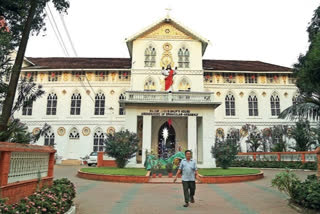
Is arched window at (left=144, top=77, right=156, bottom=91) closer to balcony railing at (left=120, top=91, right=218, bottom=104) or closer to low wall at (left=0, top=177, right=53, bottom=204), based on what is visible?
balcony railing at (left=120, top=91, right=218, bottom=104)

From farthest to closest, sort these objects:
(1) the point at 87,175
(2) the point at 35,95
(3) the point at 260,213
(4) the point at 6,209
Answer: (1) the point at 87,175, (2) the point at 35,95, (3) the point at 260,213, (4) the point at 6,209

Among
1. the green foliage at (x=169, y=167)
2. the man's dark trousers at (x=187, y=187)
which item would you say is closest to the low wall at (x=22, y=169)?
the man's dark trousers at (x=187, y=187)

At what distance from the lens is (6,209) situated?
4207mm

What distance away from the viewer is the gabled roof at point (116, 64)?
31.5 m

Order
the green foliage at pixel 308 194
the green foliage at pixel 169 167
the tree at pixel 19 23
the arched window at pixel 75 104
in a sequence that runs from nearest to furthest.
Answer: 1. the green foliage at pixel 308 194
2. the tree at pixel 19 23
3. the green foliage at pixel 169 167
4. the arched window at pixel 75 104

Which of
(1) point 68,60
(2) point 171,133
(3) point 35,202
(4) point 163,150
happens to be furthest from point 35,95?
(1) point 68,60

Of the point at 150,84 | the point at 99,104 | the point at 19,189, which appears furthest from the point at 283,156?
the point at 19,189

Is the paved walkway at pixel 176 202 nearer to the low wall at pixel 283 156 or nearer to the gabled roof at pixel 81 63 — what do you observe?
the low wall at pixel 283 156

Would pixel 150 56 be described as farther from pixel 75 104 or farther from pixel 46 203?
pixel 46 203

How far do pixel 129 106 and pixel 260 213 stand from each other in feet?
47.7

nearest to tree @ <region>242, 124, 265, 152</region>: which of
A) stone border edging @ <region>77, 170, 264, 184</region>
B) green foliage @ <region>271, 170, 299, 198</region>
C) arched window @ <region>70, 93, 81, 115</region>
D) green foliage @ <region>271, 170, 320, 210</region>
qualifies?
stone border edging @ <region>77, 170, 264, 184</region>

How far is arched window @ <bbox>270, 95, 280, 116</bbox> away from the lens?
104ft

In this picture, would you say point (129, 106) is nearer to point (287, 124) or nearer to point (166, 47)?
point (166, 47)

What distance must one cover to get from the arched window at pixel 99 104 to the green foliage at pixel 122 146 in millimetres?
14109
